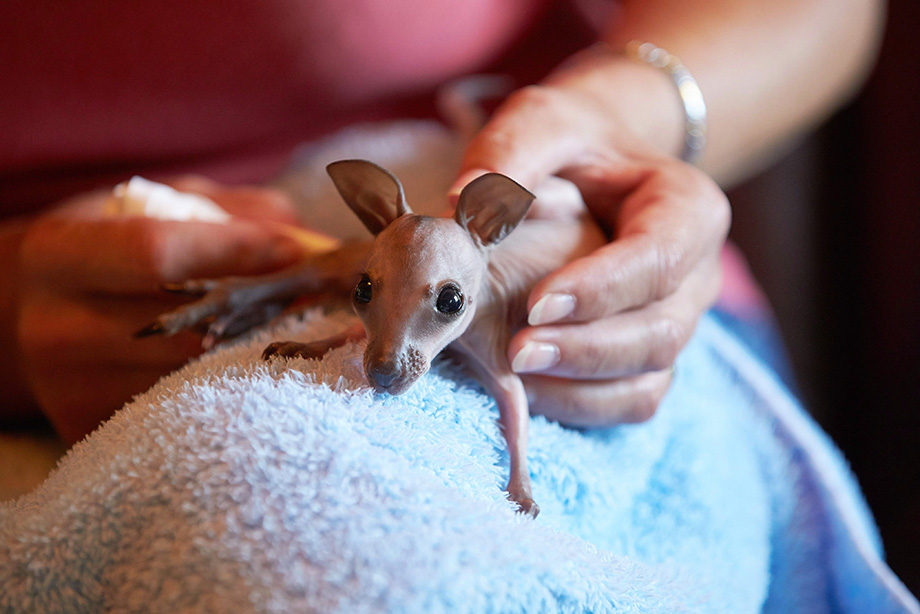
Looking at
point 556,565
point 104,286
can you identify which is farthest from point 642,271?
point 104,286

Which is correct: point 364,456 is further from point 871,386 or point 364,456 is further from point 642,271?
point 871,386

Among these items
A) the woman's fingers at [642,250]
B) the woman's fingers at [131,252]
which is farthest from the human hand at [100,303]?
the woman's fingers at [642,250]

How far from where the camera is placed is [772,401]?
1256mm

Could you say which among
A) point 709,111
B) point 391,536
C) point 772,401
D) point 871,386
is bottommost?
point 871,386

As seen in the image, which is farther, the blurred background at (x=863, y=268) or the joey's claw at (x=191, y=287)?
the blurred background at (x=863, y=268)

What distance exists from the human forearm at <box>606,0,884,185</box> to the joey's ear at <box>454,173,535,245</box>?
67 centimetres

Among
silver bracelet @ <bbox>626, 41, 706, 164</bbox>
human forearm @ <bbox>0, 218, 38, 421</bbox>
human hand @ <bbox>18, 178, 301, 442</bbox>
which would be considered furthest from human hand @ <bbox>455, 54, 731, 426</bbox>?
human forearm @ <bbox>0, 218, 38, 421</bbox>

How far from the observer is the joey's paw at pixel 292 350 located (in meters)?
0.79

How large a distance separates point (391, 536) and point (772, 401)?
0.92 m

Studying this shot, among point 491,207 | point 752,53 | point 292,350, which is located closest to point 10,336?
point 292,350

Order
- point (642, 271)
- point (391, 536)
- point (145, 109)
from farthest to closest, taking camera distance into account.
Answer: point (145, 109) → point (642, 271) → point (391, 536)

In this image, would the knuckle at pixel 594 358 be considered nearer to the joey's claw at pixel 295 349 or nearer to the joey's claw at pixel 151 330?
the joey's claw at pixel 295 349

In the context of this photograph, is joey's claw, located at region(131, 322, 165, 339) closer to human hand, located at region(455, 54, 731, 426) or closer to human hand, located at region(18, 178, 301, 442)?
human hand, located at region(18, 178, 301, 442)

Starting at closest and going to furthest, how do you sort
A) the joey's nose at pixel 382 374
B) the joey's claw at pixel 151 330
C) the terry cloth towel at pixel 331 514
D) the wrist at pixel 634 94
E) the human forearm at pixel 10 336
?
the terry cloth towel at pixel 331 514
the joey's nose at pixel 382 374
the joey's claw at pixel 151 330
the human forearm at pixel 10 336
the wrist at pixel 634 94
